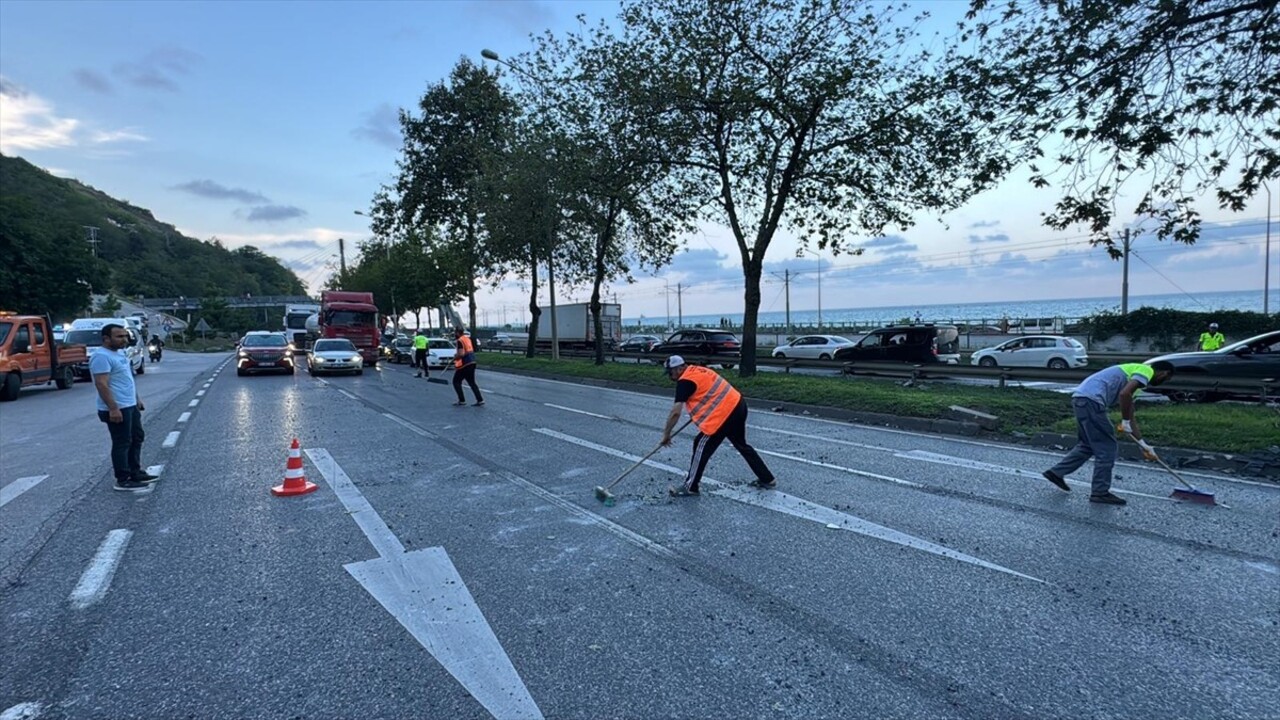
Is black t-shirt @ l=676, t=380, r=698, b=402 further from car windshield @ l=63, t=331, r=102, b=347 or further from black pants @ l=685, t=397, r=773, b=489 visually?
car windshield @ l=63, t=331, r=102, b=347

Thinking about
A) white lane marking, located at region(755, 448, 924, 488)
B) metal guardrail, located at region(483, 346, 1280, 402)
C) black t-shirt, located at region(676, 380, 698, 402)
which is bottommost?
white lane marking, located at region(755, 448, 924, 488)

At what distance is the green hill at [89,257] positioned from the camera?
34906 mm

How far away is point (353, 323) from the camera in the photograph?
99.6 feet

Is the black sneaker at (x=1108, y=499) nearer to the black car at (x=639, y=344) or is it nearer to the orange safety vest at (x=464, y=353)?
the orange safety vest at (x=464, y=353)

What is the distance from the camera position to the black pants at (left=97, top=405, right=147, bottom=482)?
6.87m

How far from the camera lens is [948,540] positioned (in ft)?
16.9

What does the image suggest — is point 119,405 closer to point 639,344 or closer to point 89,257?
point 639,344

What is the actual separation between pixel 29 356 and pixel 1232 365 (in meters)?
28.1

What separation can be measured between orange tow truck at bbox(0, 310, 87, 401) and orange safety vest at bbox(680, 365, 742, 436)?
1913 cm

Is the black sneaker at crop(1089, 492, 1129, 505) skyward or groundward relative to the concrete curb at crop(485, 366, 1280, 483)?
skyward

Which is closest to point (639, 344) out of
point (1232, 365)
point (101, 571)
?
point (1232, 365)

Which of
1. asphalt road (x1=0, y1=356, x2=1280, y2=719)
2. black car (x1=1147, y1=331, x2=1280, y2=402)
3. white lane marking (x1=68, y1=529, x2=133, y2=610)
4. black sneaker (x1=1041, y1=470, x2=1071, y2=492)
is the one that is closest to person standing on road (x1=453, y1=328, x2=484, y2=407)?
asphalt road (x1=0, y1=356, x2=1280, y2=719)

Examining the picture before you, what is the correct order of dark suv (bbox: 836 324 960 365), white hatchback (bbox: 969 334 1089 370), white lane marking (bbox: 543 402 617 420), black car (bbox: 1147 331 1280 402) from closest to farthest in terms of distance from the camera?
black car (bbox: 1147 331 1280 402), white lane marking (bbox: 543 402 617 420), dark suv (bbox: 836 324 960 365), white hatchback (bbox: 969 334 1089 370)

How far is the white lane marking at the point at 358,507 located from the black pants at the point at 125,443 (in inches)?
69.9
